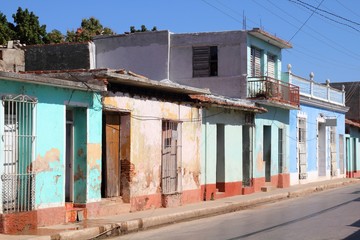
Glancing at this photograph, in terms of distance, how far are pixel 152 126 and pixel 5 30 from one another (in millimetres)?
18785

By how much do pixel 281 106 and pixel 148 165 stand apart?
40.3ft

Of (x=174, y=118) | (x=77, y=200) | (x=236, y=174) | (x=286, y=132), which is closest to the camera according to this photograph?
(x=77, y=200)

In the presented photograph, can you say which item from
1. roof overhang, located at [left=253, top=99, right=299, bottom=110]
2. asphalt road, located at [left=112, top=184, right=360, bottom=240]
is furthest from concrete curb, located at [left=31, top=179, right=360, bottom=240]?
roof overhang, located at [left=253, top=99, right=299, bottom=110]

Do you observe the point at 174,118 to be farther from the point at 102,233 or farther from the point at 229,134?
the point at 102,233

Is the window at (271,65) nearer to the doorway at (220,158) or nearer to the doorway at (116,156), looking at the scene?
the doorway at (220,158)

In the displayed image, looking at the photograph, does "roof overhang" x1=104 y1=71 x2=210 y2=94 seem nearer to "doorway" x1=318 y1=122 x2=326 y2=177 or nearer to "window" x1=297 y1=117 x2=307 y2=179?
"window" x1=297 y1=117 x2=307 y2=179

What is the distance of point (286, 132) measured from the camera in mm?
30500

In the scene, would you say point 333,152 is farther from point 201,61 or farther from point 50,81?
point 50,81

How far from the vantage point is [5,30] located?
33.8 metres

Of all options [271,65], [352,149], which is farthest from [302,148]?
[352,149]

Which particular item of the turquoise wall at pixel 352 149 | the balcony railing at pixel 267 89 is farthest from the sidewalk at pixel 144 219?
the turquoise wall at pixel 352 149

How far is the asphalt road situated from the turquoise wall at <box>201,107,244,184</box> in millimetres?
2439

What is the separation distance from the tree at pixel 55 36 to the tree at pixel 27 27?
658 millimetres

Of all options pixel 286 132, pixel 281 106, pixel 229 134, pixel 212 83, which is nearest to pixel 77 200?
pixel 229 134
